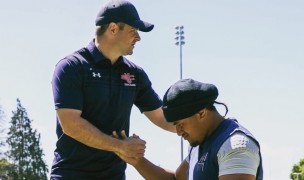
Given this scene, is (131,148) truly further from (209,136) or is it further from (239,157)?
(239,157)

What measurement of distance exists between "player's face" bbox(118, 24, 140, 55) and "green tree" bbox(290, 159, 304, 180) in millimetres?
44697

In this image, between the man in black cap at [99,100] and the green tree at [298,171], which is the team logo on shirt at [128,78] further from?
the green tree at [298,171]

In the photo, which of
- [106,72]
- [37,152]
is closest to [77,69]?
[106,72]

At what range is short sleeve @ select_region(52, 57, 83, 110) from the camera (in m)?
5.06

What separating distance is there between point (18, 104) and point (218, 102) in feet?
163

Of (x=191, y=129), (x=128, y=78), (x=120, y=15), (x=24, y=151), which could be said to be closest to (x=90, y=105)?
(x=128, y=78)

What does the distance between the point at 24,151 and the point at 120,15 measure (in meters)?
47.9

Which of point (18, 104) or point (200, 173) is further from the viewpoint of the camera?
point (18, 104)

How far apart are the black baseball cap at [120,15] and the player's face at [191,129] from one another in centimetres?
134

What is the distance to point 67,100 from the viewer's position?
505 cm

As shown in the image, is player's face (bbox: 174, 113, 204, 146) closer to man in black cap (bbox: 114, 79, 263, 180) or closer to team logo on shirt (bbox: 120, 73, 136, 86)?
man in black cap (bbox: 114, 79, 263, 180)

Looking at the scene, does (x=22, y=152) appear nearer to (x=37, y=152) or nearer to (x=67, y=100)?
(x=37, y=152)

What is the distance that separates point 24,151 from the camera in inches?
2037

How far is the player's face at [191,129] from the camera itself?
4.21 metres
